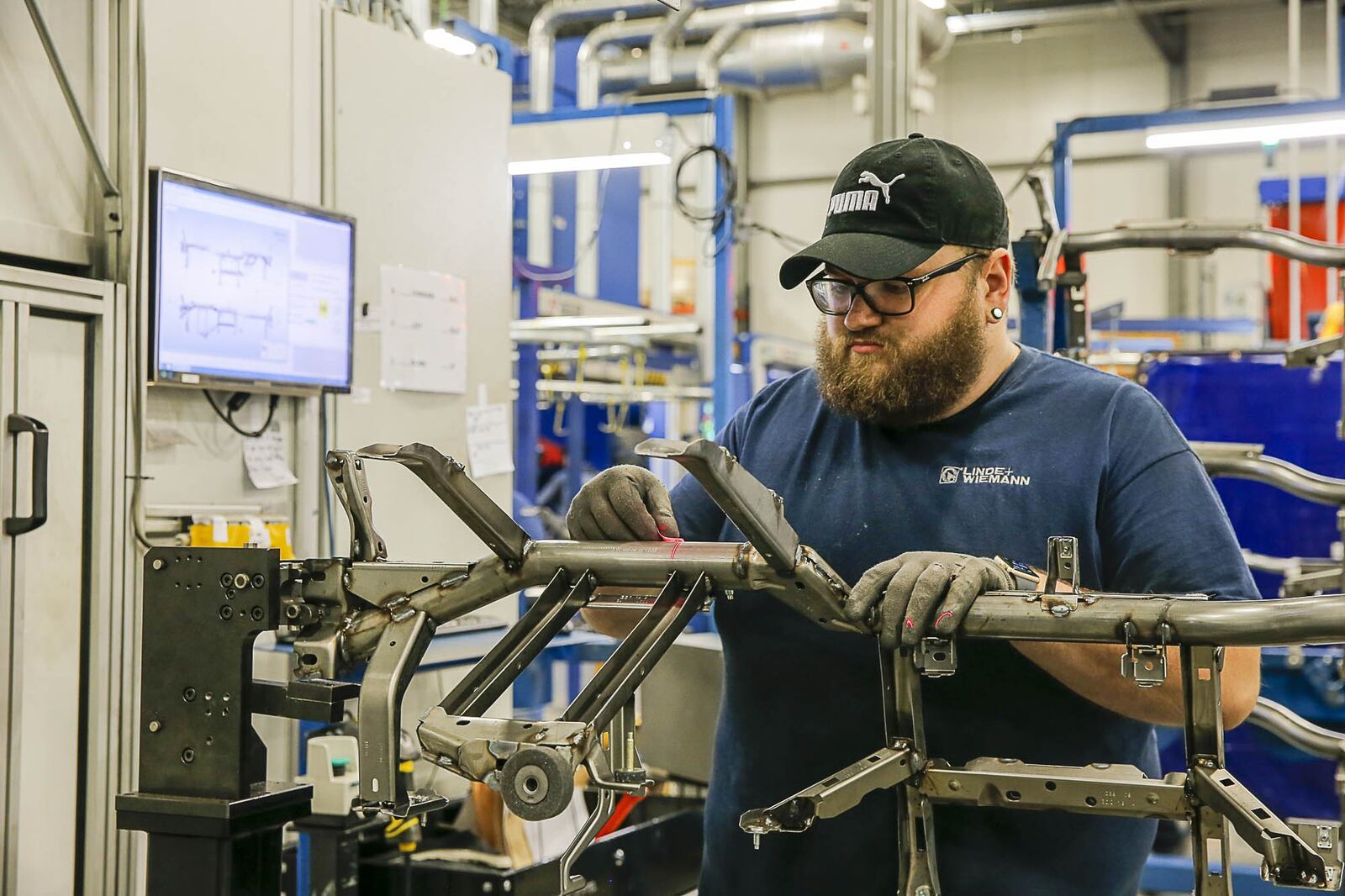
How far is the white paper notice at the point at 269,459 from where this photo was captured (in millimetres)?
3199

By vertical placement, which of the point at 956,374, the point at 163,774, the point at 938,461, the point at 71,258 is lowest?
the point at 163,774

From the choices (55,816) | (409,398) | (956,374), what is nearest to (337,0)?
(409,398)

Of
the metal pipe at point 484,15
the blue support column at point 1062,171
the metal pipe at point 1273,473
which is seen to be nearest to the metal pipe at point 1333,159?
the blue support column at point 1062,171

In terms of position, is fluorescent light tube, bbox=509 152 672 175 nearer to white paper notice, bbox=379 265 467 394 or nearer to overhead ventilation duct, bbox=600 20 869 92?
white paper notice, bbox=379 265 467 394

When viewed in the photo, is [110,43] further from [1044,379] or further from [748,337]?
[748,337]

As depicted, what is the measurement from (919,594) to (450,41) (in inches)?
154

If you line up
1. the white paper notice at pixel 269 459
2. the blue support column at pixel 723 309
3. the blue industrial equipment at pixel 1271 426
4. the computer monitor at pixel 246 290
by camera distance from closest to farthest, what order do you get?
the computer monitor at pixel 246 290, the white paper notice at pixel 269 459, the blue industrial equipment at pixel 1271 426, the blue support column at pixel 723 309

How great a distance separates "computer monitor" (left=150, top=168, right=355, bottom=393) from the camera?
283cm

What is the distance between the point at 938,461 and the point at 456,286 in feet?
7.77

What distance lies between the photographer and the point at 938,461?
5.67 feet

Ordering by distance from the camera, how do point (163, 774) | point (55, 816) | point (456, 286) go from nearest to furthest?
point (163, 774)
point (55, 816)
point (456, 286)

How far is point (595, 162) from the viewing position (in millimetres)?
5398

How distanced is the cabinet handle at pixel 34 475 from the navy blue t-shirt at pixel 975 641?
1.34m

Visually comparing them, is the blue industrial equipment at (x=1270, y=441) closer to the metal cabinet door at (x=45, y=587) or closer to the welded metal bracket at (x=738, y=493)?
the metal cabinet door at (x=45, y=587)
